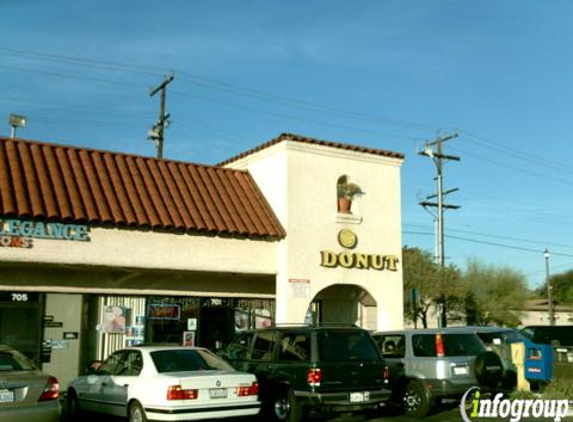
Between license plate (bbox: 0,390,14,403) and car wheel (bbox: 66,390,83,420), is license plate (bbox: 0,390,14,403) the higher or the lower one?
the higher one

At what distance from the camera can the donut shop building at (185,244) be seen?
599 inches

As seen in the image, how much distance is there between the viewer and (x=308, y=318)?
1972 centimetres

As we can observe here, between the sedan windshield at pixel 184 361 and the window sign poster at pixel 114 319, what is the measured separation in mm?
5883

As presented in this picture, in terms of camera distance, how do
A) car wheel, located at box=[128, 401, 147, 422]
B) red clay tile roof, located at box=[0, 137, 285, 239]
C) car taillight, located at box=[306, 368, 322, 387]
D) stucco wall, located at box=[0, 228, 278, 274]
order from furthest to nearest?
red clay tile roof, located at box=[0, 137, 285, 239] → stucco wall, located at box=[0, 228, 278, 274] → car taillight, located at box=[306, 368, 322, 387] → car wheel, located at box=[128, 401, 147, 422]

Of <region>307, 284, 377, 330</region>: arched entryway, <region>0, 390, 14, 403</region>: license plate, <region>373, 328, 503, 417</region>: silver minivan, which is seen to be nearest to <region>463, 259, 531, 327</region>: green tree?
<region>307, 284, 377, 330</region>: arched entryway

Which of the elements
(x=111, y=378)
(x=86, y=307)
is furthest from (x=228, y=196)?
(x=111, y=378)

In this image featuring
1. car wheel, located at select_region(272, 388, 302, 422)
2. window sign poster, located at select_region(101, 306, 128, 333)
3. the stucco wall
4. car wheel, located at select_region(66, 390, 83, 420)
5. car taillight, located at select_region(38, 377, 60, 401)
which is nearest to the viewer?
car taillight, located at select_region(38, 377, 60, 401)

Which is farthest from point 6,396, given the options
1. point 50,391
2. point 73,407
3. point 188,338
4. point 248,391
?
point 188,338

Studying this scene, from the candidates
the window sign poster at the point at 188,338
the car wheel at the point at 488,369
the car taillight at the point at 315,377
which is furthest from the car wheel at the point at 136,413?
the window sign poster at the point at 188,338

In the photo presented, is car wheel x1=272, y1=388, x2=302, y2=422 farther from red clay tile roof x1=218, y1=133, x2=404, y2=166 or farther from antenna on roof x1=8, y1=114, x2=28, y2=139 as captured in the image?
antenna on roof x1=8, y1=114, x2=28, y2=139

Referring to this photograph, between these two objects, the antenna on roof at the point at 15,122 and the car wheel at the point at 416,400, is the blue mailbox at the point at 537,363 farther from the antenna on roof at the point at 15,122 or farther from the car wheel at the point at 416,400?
the antenna on roof at the point at 15,122

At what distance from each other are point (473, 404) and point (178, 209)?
794 centimetres

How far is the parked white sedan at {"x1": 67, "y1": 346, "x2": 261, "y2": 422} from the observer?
10.2 m

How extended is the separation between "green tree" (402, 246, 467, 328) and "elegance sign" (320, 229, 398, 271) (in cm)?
2443
